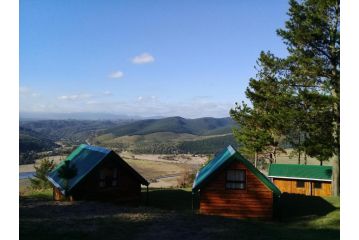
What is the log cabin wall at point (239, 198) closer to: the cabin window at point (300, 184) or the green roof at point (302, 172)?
the green roof at point (302, 172)

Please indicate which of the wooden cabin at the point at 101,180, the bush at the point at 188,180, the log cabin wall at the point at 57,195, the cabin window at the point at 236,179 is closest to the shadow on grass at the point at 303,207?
the cabin window at the point at 236,179

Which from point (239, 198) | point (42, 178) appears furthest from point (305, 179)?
point (42, 178)

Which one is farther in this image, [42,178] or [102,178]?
[42,178]

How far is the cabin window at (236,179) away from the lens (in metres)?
21.1

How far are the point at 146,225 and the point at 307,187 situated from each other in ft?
77.4

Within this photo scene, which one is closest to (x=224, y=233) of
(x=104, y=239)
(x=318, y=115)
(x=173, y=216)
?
(x=173, y=216)

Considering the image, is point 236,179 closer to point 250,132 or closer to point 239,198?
point 239,198

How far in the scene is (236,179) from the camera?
69.6 feet

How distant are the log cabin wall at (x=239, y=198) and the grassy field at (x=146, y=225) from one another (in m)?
1.30

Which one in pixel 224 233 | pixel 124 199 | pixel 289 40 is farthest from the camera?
pixel 289 40

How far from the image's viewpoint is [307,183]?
34.8 meters
